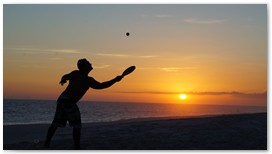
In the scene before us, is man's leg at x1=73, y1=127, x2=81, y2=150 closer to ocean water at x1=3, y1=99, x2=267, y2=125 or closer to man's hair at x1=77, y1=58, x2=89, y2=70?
man's hair at x1=77, y1=58, x2=89, y2=70

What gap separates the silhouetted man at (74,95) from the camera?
917 cm

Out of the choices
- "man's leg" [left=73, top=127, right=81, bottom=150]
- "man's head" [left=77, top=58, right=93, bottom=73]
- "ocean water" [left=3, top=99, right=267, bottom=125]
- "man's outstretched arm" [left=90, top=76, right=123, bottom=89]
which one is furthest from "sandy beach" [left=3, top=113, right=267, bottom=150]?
"ocean water" [left=3, top=99, right=267, bottom=125]

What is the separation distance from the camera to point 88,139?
37.3 feet

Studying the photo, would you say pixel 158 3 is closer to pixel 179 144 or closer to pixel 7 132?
pixel 179 144

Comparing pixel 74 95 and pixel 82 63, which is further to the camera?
pixel 82 63

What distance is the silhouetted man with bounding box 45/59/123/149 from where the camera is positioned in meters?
9.17

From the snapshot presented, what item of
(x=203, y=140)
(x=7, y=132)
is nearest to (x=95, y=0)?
(x=203, y=140)

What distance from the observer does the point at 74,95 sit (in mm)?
9227

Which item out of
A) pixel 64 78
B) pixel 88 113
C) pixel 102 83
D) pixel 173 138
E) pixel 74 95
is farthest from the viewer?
pixel 88 113

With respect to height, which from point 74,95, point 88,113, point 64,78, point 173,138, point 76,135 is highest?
point 64,78

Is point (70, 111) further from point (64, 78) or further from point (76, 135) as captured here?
point (64, 78)

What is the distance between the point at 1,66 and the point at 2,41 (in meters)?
0.60

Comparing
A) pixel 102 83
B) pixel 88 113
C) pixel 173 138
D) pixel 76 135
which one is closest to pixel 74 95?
pixel 102 83

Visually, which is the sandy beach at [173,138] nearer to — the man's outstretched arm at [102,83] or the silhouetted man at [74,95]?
the silhouetted man at [74,95]
